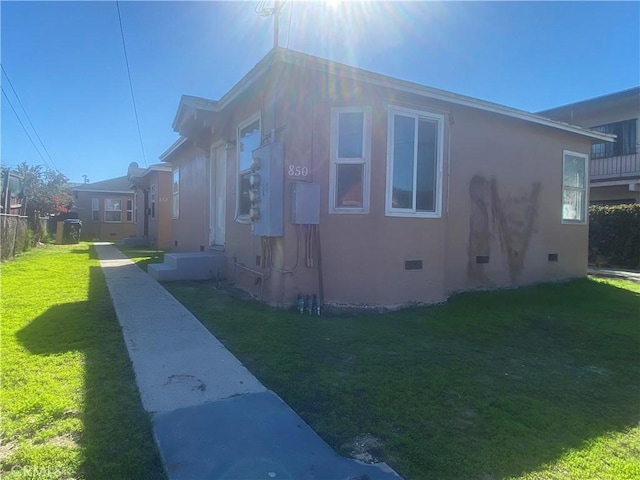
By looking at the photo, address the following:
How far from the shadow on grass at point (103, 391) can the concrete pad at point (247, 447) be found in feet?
0.42

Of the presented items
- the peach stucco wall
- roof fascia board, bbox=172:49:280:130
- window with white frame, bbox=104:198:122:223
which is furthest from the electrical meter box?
window with white frame, bbox=104:198:122:223

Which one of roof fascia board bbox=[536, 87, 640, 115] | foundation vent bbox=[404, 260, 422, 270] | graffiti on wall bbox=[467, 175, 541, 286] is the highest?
roof fascia board bbox=[536, 87, 640, 115]

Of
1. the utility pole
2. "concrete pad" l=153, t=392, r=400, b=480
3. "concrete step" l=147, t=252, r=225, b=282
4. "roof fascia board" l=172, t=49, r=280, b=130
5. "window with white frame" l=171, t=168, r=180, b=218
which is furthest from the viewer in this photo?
"window with white frame" l=171, t=168, r=180, b=218

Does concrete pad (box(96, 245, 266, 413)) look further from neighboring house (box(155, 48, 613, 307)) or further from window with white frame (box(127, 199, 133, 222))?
window with white frame (box(127, 199, 133, 222))

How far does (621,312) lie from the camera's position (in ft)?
23.1

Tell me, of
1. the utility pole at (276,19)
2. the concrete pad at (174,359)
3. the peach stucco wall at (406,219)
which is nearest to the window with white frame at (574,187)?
the peach stucco wall at (406,219)

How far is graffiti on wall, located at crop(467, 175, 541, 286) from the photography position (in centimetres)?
801

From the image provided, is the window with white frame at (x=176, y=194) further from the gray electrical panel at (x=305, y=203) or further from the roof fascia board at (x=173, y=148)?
the gray electrical panel at (x=305, y=203)

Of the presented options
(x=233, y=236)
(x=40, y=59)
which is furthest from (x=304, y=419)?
(x=40, y=59)

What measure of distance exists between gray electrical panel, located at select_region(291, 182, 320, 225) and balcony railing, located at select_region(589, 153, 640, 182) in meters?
15.0

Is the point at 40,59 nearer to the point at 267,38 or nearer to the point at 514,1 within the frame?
the point at 267,38

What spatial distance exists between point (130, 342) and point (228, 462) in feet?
8.64

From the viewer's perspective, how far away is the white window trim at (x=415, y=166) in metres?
6.37

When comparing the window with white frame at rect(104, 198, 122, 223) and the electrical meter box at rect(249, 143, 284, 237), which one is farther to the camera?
the window with white frame at rect(104, 198, 122, 223)
